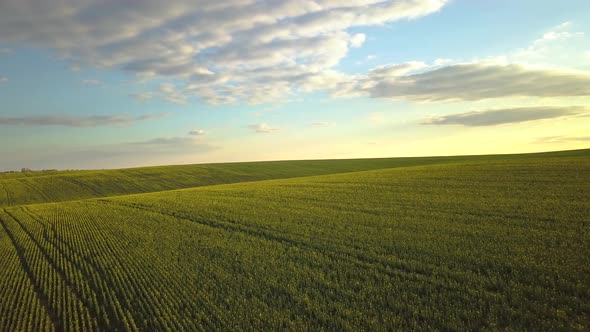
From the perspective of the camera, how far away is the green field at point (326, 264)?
10.4m

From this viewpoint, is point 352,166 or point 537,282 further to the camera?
point 352,166

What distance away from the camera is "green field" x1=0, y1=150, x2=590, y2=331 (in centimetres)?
1041

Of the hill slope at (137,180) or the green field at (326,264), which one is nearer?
the green field at (326,264)

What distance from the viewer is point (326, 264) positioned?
1470 centimetres

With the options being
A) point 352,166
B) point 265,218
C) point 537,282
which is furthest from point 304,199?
point 352,166

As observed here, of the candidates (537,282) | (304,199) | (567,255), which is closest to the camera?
(537,282)

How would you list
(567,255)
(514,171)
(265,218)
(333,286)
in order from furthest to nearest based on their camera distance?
(514,171) → (265,218) → (567,255) → (333,286)

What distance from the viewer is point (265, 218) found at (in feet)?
81.8

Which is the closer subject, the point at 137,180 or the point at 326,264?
the point at 326,264

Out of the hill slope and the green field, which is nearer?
the green field

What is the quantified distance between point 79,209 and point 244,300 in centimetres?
3550

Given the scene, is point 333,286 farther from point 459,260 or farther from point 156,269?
point 156,269

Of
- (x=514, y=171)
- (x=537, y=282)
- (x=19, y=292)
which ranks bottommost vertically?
(x=19, y=292)

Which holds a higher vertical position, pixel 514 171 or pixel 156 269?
pixel 514 171
